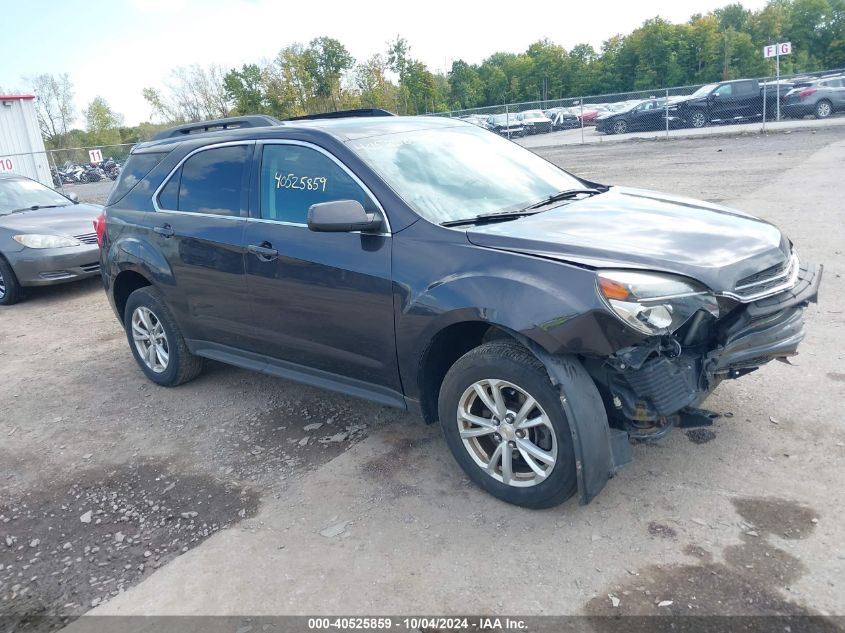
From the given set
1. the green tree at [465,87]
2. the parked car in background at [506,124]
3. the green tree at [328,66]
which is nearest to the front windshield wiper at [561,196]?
the parked car in background at [506,124]

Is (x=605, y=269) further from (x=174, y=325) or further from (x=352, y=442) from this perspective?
(x=174, y=325)

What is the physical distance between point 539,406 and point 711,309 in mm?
877

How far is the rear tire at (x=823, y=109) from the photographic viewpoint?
2433 centimetres

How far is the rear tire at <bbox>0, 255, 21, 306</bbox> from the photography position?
29.2 feet

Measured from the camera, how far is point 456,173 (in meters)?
4.17

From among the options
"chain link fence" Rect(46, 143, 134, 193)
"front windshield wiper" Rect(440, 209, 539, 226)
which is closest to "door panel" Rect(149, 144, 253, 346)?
"front windshield wiper" Rect(440, 209, 539, 226)

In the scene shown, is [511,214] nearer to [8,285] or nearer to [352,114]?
[352,114]

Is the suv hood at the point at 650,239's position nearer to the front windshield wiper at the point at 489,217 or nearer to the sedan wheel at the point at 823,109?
the front windshield wiper at the point at 489,217

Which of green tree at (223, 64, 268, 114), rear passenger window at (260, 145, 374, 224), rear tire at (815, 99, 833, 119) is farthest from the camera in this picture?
green tree at (223, 64, 268, 114)

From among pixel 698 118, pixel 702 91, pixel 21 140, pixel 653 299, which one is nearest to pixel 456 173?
pixel 653 299

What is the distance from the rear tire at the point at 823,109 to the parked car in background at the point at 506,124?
13.0m

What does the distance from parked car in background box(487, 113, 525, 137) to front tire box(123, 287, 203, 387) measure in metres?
29.3

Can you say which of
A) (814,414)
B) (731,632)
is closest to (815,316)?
(814,414)

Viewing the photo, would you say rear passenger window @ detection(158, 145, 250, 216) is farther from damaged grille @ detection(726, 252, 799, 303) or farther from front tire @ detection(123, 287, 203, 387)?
damaged grille @ detection(726, 252, 799, 303)
